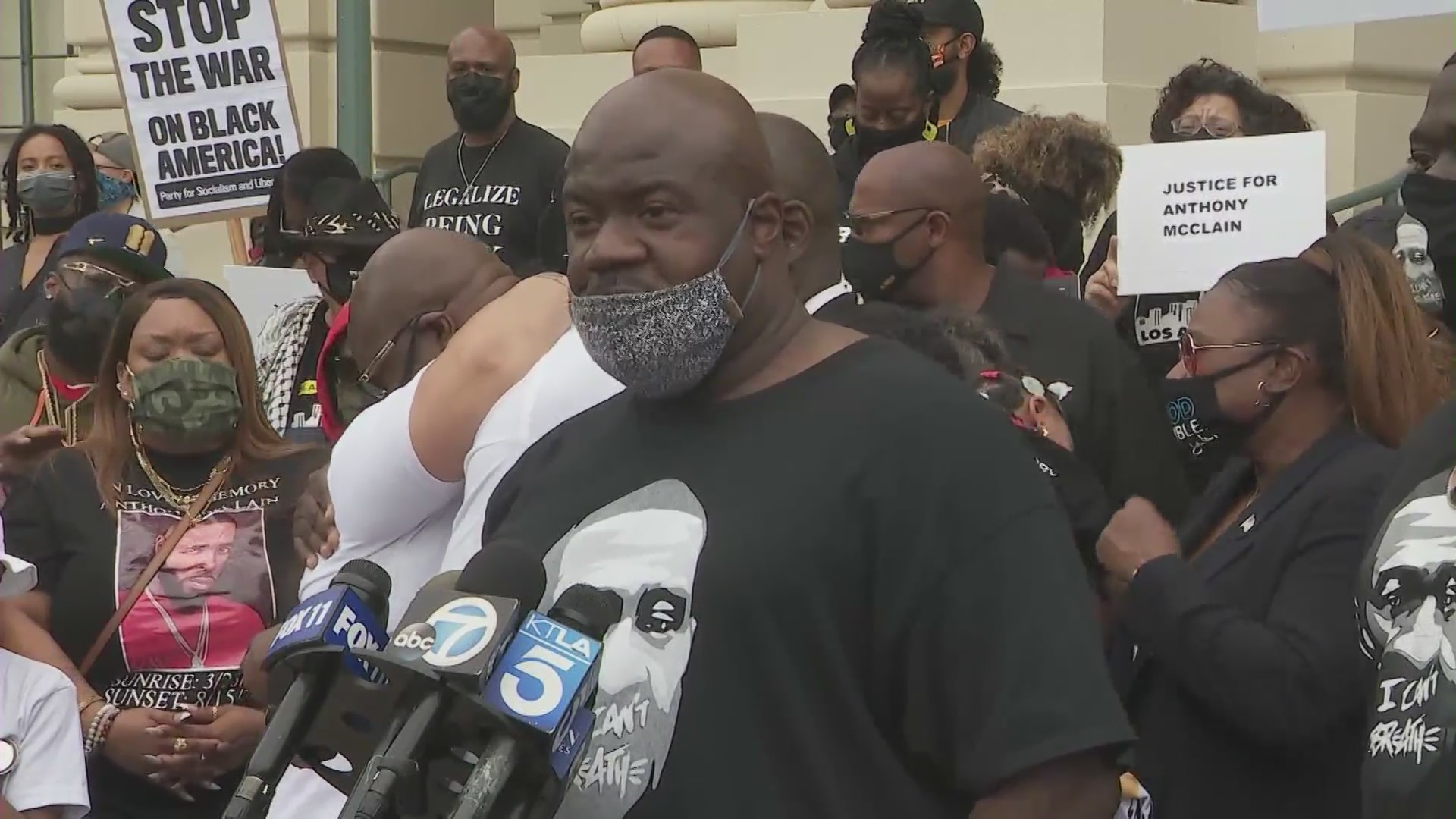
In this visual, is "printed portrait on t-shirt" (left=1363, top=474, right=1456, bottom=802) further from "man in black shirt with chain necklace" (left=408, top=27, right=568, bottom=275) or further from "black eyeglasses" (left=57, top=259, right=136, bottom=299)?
"man in black shirt with chain necklace" (left=408, top=27, right=568, bottom=275)

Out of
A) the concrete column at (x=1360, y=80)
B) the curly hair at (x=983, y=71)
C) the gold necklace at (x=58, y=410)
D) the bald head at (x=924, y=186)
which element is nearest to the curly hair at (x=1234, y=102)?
the curly hair at (x=983, y=71)

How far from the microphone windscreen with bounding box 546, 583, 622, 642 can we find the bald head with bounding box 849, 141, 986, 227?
264 cm

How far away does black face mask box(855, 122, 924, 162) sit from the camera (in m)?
6.58

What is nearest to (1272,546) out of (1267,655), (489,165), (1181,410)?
(1267,655)

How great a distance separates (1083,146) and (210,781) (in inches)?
115

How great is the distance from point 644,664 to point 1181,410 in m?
2.16

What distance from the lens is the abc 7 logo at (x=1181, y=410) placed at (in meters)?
4.49

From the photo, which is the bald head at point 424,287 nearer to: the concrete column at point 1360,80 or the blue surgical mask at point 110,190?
the concrete column at point 1360,80

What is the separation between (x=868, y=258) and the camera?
17.2 feet

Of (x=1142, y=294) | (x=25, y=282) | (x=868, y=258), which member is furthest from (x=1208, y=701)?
(x=25, y=282)

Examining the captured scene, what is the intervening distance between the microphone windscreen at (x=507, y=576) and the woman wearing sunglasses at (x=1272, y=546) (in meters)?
1.69

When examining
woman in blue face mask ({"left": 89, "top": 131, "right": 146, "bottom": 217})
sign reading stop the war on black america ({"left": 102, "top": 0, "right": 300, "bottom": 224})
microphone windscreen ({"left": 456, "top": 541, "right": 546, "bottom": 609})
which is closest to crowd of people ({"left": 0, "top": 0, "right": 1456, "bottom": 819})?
microphone windscreen ({"left": 456, "top": 541, "right": 546, "bottom": 609})

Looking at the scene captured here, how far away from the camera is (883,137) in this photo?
658 cm

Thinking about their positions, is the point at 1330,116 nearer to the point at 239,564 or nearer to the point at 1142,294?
the point at 1142,294
